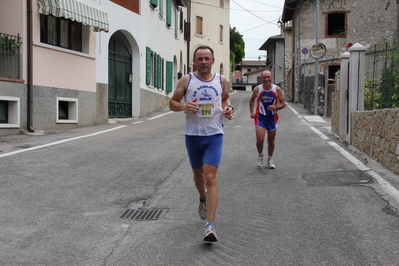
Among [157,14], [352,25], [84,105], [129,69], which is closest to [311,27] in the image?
[352,25]

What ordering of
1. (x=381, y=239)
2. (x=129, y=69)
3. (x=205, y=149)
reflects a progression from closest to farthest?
(x=381, y=239), (x=205, y=149), (x=129, y=69)

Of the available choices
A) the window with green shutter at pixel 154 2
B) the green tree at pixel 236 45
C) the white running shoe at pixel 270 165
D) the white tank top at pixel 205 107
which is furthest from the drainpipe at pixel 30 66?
the green tree at pixel 236 45

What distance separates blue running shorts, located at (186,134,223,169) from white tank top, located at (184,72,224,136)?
0.05 meters

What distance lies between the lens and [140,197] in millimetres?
6469

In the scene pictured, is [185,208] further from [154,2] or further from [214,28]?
[214,28]

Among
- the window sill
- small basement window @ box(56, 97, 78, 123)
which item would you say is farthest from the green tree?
small basement window @ box(56, 97, 78, 123)

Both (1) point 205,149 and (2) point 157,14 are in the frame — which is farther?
(2) point 157,14

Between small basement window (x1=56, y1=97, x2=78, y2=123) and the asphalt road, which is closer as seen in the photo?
the asphalt road

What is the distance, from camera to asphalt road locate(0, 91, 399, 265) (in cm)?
426

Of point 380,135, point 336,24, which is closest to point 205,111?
point 380,135

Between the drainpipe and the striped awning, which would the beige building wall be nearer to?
the striped awning

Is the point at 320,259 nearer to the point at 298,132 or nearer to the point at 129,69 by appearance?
the point at 298,132

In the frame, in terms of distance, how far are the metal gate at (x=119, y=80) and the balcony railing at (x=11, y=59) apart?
6.01m

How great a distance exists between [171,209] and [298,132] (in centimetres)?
889
